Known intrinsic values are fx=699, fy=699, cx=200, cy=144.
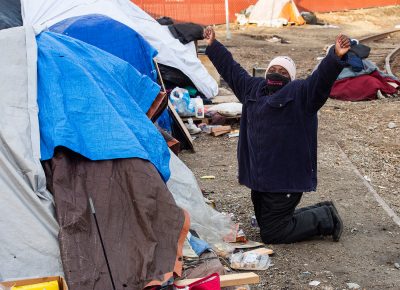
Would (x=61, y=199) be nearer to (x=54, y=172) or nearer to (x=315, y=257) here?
(x=54, y=172)

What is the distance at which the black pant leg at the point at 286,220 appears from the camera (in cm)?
589

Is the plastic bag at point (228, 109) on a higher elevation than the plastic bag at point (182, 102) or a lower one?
lower

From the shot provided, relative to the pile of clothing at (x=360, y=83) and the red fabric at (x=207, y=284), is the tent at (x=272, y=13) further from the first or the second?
the red fabric at (x=207, y=284)

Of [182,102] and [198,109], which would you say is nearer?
[182,102]

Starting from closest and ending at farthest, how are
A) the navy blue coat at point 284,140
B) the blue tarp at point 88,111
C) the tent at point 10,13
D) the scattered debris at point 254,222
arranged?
the blue tarp at point 88,111
the navy blue coat at point 284,140
the scattered debris at point 254,222
the tent at point 10,13

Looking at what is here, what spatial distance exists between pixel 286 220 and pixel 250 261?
641mm

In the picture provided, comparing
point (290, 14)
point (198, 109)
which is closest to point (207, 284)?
point (198, 109)

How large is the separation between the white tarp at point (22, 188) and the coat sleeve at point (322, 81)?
215cm

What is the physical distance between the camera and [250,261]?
5.46 m

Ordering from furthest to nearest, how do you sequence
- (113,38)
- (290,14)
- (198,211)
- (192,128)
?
(290,14) → (192,128) → (113,38) → (198,211)

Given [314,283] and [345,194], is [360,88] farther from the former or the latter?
[314,283]

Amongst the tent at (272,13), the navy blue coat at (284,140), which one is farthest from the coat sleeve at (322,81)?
the tent at (272,13)

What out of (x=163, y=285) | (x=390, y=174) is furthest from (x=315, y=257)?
(x=390, y=174)

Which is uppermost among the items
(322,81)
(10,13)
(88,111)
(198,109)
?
(10,13)
